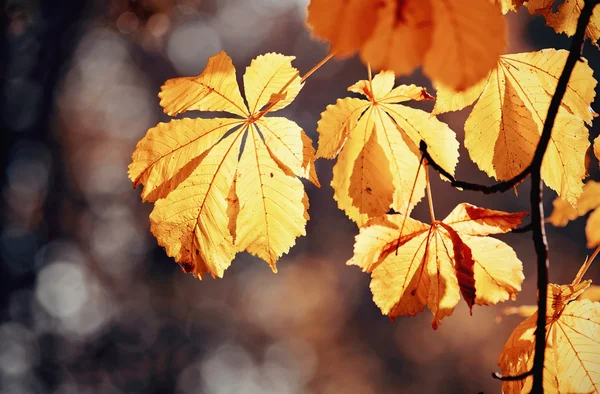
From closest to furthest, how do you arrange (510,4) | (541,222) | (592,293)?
(541,222) < (510,4) < (592,293)

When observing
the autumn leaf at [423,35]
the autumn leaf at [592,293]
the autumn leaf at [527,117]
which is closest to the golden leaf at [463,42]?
the autumn leaf at [423,35]

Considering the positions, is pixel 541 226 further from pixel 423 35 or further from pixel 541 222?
pixel 423 35

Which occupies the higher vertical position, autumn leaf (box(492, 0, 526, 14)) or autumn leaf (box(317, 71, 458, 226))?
autumn leaf (box(492, 0, 526, 14))

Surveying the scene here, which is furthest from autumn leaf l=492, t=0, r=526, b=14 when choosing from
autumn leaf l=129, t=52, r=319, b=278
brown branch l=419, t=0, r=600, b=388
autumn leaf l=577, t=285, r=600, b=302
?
autumn leaf l=577, t=285, r=600, b=302

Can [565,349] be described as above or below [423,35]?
below

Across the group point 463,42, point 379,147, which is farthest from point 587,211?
point 463,42

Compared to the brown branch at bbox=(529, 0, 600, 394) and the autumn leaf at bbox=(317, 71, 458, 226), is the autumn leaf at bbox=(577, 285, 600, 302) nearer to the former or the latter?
the autumn leaf at bbox=(317, 71, 458, 226)
